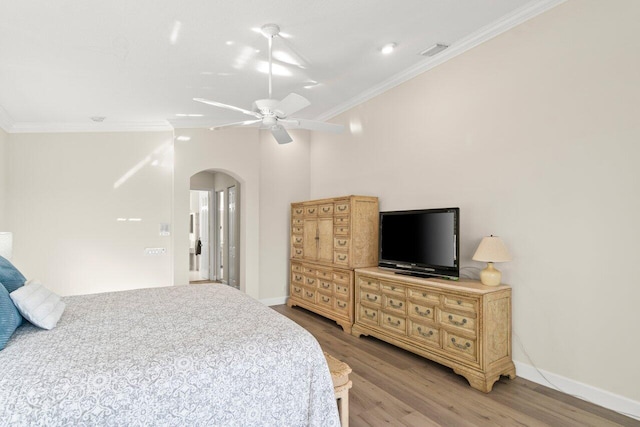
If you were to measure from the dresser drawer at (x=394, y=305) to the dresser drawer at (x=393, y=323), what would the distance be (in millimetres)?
51

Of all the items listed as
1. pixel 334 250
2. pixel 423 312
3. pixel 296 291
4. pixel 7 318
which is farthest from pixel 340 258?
pixel 7 318

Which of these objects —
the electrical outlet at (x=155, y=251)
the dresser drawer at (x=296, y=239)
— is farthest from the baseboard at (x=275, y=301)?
the electrical outlet at (x=155, y=251)

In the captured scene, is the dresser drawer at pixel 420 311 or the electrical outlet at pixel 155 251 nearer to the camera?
the dresser drawer at pixel 420 311

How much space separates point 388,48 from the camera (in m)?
3.39

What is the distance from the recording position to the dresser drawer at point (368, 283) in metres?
3.86

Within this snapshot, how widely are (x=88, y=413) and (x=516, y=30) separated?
3833mm

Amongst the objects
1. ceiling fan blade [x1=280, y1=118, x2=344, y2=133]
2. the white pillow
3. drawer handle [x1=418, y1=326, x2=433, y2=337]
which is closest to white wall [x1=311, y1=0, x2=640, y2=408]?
drawer handle [x1=418, y1=326, x2=433, y2=337]

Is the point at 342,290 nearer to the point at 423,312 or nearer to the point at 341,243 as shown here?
the point at 341,243

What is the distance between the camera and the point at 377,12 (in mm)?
2797

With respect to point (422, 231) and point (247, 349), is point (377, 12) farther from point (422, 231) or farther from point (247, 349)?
point (247, 349)

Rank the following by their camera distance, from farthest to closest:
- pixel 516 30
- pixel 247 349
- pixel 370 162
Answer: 1. pixel 370 162
2. pixel 516 30
3. pixel 247 349

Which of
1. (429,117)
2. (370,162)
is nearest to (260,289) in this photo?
(370,162)

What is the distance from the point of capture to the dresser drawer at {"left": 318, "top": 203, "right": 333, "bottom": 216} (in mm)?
4629

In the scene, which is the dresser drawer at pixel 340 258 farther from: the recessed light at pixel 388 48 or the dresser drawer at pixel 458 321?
the recessed light at pixel 388 48
